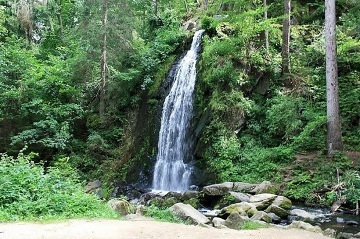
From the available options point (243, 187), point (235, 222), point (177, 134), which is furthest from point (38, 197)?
point (177, 134)

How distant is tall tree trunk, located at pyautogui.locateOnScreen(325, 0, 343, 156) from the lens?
11.7 metres

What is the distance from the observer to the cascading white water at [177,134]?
1345cm

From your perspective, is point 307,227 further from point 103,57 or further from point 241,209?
point 103,57

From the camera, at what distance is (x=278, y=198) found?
31.8ft

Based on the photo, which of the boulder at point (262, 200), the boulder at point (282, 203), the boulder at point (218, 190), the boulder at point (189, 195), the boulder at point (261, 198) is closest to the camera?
the boulder at point (262, 200)

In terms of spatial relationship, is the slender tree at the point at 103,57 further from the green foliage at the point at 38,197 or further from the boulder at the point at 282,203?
the boulder at the point at 282,203

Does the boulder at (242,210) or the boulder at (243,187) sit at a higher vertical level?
the boulder at (243,187)

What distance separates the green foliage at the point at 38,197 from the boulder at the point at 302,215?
14.6ft

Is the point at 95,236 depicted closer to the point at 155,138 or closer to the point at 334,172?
the point at 334,172

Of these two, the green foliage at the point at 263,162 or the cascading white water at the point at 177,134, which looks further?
the cascading white water at the point at 177,134

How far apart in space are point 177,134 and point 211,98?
79.1 inches

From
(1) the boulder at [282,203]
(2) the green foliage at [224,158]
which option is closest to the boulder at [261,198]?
(1) the boulder at [282,203]

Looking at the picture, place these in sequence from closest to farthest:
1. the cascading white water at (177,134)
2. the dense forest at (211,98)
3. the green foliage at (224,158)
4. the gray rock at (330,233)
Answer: the gray rock at (330,233) → the green foliage at (224,158) → the dense forest at (211,98) → the cascading white water at (177,134)

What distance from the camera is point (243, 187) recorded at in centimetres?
1108
